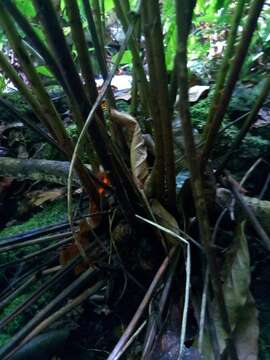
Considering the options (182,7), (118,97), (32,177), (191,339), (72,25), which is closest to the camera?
(182,7)

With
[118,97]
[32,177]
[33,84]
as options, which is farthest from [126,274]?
[118,97]

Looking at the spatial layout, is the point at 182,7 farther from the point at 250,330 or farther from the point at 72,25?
the point at 250,330

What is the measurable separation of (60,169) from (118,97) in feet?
1.77

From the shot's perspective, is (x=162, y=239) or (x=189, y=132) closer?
(x=189, y=132)

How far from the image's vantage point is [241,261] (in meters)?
0.75

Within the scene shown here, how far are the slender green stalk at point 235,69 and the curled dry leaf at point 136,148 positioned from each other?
16 cm

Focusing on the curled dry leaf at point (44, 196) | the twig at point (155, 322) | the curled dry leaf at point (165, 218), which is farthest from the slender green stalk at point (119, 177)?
the curled dry leaf at point (44, 196)

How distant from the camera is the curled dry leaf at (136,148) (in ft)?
3.01

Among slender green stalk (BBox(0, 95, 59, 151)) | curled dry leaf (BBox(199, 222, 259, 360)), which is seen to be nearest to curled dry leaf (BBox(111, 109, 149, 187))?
slender green stalk (BBox(0, 95, 59, 151))

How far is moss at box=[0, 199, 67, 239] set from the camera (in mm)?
1274

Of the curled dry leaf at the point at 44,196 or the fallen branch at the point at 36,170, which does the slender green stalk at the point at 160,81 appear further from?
the curled dry leaf at the point at 44,196

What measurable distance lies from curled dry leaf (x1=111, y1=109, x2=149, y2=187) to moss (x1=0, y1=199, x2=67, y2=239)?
0.42m

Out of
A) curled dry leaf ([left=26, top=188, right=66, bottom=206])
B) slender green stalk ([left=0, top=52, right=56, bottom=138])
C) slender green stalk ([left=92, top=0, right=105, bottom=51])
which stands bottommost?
curled dry leaf ([left=26, top=188, right=66, bottom=206])

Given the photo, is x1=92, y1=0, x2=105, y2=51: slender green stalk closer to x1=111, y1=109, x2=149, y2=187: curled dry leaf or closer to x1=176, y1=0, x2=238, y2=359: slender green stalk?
x1=111, y1=109, x2=149, y2=187: curled dry leaf
